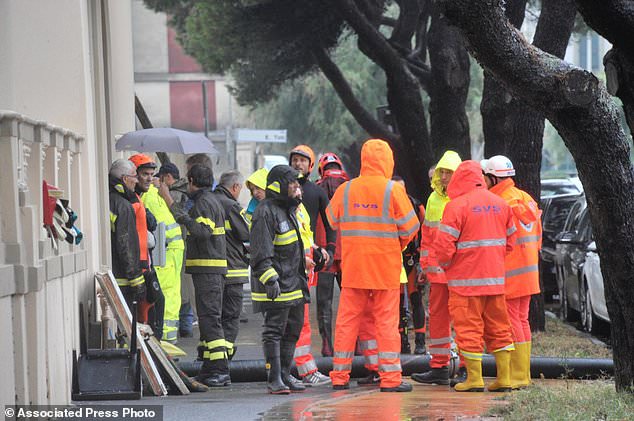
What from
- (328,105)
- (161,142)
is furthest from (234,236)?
(328,105)

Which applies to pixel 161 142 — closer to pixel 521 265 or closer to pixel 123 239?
pixel 123 239

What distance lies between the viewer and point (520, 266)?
10.8 metres

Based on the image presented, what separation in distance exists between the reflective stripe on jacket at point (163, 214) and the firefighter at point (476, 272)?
4.22 metres

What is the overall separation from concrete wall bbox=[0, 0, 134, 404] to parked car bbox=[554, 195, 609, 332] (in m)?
5.90

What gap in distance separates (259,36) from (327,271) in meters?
13.7

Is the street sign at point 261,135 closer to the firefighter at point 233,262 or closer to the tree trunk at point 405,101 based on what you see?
the tree trunk at point 405,101

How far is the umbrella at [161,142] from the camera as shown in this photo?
14617mm

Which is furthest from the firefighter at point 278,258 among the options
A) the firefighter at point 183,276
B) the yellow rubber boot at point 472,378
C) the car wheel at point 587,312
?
the car wheel at point 587,312

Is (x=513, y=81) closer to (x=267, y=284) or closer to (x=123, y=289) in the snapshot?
(x=267, y=284)

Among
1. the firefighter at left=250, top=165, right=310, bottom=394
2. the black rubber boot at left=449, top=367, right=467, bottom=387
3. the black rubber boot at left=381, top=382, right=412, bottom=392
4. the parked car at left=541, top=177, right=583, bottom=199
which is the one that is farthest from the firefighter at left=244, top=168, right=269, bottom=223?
the parked car at left=541, top=177, right=583, bottom=199

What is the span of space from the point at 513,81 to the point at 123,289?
4.61m

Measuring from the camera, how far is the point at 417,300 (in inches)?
541

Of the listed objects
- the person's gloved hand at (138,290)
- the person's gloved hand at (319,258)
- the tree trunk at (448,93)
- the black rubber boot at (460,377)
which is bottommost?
the black rubber boot at (460,377)

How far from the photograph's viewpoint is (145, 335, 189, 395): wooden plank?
34.3 ft
